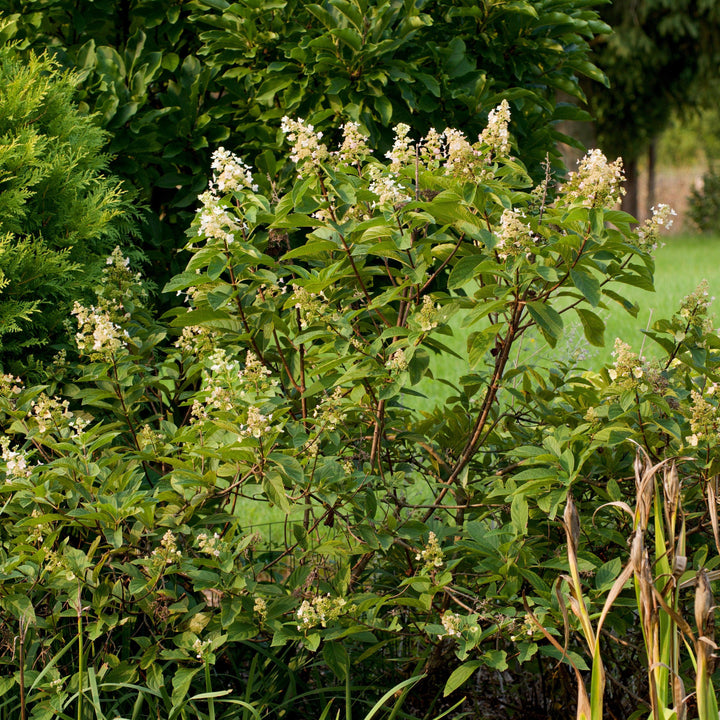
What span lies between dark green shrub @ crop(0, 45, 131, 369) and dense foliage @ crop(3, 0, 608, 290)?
0.31 metres

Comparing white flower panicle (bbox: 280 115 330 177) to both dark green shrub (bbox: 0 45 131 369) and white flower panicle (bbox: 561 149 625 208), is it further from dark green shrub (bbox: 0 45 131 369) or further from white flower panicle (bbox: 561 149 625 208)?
dark green shrub (bbox: 0 45 131 369)

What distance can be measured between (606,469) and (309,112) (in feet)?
6.31

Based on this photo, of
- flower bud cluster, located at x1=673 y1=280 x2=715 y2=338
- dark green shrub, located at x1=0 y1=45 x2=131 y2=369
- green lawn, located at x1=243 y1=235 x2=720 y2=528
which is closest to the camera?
flower bud cluster, located at x1=673 y1=280 x2=715 y2=338

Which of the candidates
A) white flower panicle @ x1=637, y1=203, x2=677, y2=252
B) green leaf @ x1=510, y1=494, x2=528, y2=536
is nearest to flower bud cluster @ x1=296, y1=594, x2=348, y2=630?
green leaf @ x1=510, y1=494, x2=528, y2=536

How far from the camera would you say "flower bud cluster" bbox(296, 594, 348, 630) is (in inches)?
83.8

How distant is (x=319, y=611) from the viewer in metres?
2.14

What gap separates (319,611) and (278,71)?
2.25 metres

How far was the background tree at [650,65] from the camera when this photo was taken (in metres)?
16.2

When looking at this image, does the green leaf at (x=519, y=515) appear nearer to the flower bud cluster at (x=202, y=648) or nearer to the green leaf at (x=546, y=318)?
the green leaf at (x=546, y=318)

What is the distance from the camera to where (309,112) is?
352 centimetres

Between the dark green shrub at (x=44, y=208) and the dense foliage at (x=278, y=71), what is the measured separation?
307 mm

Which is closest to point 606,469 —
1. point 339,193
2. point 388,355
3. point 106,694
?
point 388,355

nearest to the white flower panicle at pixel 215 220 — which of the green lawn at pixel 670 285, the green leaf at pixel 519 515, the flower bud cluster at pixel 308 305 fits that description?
the flower bud cluster at pixel 308 305

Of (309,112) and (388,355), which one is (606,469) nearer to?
(388,355)
